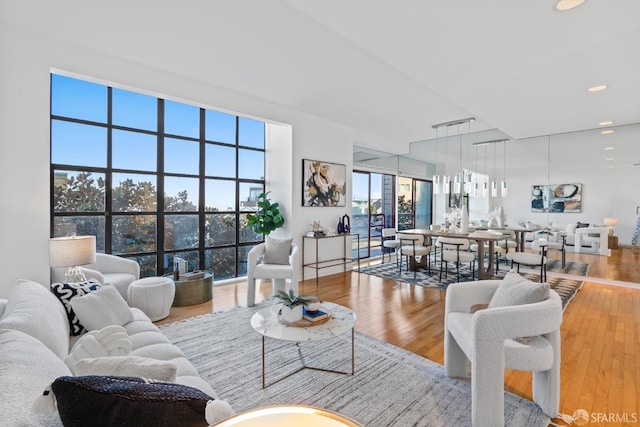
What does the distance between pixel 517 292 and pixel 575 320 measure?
2457mm

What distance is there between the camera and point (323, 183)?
586 cm

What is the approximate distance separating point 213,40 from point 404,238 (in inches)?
178

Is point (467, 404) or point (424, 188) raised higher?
point (424, 188)

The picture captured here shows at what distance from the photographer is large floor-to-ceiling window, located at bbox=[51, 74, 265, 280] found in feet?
12.5

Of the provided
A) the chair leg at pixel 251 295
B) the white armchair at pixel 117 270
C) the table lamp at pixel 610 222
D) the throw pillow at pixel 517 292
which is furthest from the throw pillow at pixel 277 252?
the table lamp at pixel 610 222

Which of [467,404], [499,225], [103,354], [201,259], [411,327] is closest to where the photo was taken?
[103,354]

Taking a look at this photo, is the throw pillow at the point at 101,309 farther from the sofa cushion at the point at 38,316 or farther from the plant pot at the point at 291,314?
the plant pot at the point at 291,314

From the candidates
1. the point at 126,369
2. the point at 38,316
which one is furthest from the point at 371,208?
the point at 126,369

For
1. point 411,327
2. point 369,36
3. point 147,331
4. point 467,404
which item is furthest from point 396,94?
point 147,331

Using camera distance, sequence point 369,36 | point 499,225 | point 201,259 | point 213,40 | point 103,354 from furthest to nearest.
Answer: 1. point 499,225
2. point 201,259
3. point 213,40
4. point 369,36
5. point 103,354

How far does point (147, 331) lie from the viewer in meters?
2.22

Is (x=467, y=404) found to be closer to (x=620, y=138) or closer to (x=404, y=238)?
(x=404, y=238)

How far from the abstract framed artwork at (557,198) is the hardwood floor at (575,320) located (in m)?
0.93

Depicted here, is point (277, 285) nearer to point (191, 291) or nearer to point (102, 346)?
point (191, 291)
